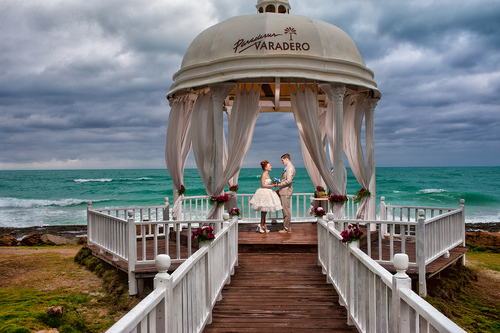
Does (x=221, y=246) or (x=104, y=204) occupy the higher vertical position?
(x=221, y=246)

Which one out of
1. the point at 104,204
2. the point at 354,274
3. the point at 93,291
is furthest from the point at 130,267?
the point at 104,204

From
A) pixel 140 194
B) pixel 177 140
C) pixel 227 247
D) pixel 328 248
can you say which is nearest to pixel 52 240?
pixel 177 140

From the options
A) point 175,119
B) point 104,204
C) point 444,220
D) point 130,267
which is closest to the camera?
point 130,267

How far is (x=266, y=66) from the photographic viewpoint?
25.2ft

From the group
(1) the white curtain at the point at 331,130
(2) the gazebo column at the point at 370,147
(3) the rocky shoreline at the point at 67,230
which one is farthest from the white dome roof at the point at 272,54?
(3) the rocky shoreline at the point at 67,230

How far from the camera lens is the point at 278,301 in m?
5.22

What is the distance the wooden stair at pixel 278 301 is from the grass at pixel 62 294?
204 cm

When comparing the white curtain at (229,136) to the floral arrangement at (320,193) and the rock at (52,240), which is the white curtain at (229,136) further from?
the rock at (52,240)

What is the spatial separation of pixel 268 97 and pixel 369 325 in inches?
313

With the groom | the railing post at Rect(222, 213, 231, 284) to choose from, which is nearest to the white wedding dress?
the groom

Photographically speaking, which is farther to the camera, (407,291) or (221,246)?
(221,246)

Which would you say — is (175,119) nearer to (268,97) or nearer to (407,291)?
(268,97)

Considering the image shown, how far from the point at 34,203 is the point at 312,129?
38337 millimetres

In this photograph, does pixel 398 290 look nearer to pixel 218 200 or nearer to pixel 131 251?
pixel 131 251
